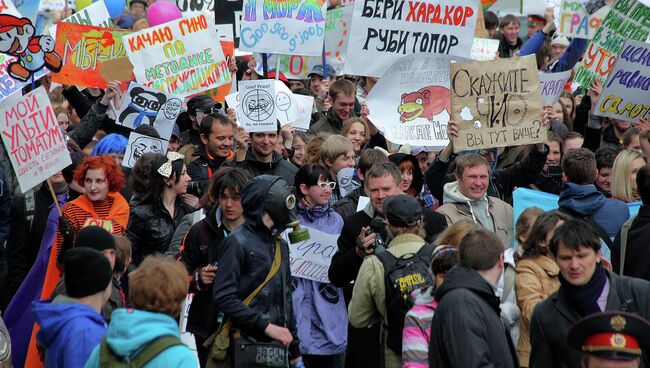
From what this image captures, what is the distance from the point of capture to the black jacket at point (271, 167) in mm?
9695

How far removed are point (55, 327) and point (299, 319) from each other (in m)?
3.03

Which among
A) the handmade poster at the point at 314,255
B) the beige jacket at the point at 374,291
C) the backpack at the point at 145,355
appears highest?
the backpack at the point at 145,355

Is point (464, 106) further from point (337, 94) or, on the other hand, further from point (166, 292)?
point (166, 292)

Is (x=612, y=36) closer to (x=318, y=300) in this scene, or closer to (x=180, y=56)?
(x=180, y=56)

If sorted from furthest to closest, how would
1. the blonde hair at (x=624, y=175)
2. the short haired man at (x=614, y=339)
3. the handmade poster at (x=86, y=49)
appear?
the handmade poster at (x=86, y=49) → the blonde hair at (x=624, y=175) → the short haired man at (x=614, y=339)

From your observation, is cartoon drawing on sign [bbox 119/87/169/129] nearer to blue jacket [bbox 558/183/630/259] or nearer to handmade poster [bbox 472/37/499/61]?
blue jacket [bbox 558/183/630/259]

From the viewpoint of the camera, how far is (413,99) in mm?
11078

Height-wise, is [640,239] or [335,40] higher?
[640,239]

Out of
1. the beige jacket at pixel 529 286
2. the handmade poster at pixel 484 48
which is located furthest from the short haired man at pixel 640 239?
the handmade poster at pixel 484 48

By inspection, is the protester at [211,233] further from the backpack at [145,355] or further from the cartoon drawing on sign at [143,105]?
the cartoon drawing on sign at [143,105]

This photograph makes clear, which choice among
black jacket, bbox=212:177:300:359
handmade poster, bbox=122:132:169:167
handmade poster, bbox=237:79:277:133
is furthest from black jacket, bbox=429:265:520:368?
handmade poster, bbox=122:132:169:167

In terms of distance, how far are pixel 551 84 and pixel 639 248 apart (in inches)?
203

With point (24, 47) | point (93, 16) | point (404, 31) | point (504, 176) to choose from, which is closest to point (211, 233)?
point (504, 176)

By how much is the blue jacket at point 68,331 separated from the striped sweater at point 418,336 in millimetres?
1556
